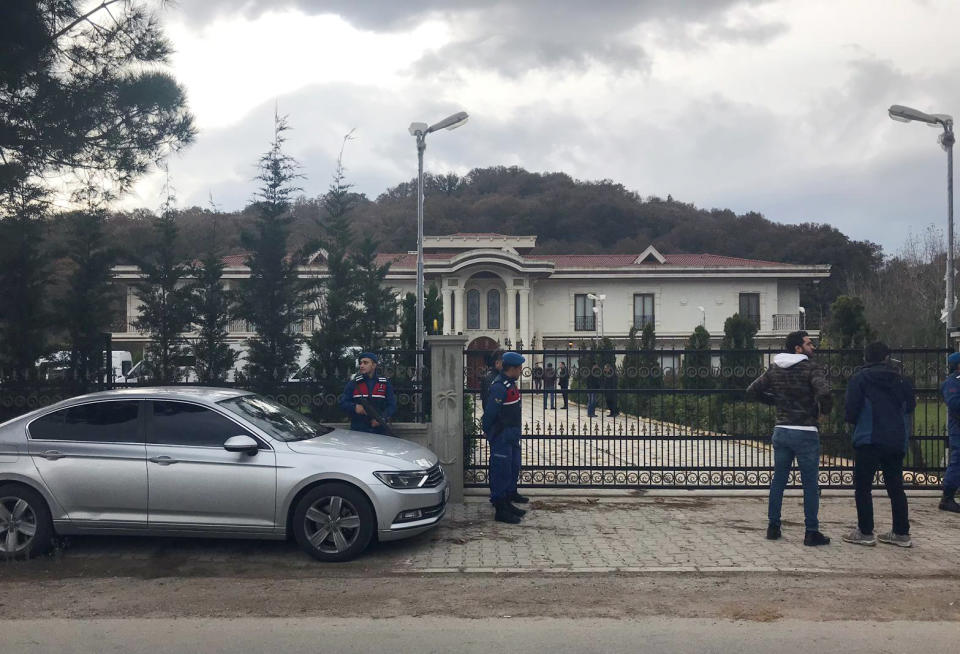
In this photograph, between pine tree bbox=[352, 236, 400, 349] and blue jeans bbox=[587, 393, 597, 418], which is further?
pine tree bbox=[352, 236, 400, 349]

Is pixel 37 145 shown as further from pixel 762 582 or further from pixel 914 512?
pixel 914 512

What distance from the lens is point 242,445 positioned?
7434 mm

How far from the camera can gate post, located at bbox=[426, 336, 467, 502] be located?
1014 centimetres

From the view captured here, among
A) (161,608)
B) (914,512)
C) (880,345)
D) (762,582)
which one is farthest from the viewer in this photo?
(914,512)

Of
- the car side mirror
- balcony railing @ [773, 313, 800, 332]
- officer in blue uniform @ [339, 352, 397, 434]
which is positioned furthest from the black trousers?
balcony railing @ [773, 313, 800, 332]

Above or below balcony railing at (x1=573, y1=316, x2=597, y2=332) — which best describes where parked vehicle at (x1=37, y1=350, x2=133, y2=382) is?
below

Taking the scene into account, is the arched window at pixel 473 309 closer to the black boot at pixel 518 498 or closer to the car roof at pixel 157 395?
the black boot at pixel 518 498

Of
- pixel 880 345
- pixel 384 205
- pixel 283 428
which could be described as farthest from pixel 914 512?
pixel 384 205

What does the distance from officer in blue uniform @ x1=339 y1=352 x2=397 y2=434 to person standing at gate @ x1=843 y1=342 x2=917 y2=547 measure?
483 cm

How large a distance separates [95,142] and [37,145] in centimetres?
66

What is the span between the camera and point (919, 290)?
37250mm

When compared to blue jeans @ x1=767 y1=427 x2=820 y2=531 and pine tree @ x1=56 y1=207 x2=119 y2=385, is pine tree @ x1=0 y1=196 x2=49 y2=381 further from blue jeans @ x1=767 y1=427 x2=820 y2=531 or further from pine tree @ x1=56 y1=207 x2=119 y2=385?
blue jeans @ x1=767 y1=427 x2=820 y2=531

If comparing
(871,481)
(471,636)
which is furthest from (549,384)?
(471,636)

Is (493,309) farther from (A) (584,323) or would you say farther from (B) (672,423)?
(B) (672,423)
